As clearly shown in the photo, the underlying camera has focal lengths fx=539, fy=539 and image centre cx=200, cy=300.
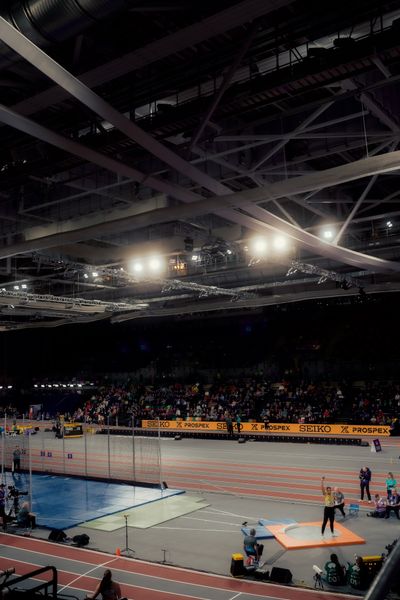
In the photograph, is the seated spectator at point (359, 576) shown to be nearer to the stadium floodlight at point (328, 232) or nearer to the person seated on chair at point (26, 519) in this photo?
the person seated on chair at point (26, 519)

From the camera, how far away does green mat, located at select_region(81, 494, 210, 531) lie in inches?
669

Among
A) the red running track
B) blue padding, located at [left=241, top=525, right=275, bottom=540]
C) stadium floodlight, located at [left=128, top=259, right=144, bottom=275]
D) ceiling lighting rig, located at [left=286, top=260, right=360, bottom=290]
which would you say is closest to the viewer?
the red running track

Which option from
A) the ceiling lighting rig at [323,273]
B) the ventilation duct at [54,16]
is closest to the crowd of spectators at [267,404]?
the ceiling lighting rig at [323,273]

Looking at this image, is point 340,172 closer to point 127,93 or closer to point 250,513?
point 127,93

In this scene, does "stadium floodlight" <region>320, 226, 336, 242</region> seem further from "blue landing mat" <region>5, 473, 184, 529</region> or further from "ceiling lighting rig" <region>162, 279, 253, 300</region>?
"blue landing mat" <region>5, 473, 184, 529</region>

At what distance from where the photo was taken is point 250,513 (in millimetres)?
17844

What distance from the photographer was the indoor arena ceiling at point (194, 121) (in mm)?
8391

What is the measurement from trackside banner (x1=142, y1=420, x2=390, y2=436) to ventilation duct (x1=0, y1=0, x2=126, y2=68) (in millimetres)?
31830

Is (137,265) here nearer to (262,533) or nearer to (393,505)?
(262,533)

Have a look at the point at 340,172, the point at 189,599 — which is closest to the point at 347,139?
the point at 340,172

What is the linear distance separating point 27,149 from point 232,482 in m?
16.0

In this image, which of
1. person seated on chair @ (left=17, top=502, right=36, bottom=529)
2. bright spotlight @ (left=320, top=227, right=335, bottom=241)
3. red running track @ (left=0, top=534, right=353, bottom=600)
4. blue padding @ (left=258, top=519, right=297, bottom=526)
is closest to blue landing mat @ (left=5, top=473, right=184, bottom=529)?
person seated on chair @ (left=17, top=502, right=36, bottom=529)

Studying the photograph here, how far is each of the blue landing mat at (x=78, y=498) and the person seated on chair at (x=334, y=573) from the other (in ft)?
29.0

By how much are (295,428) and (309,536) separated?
22126 mm
